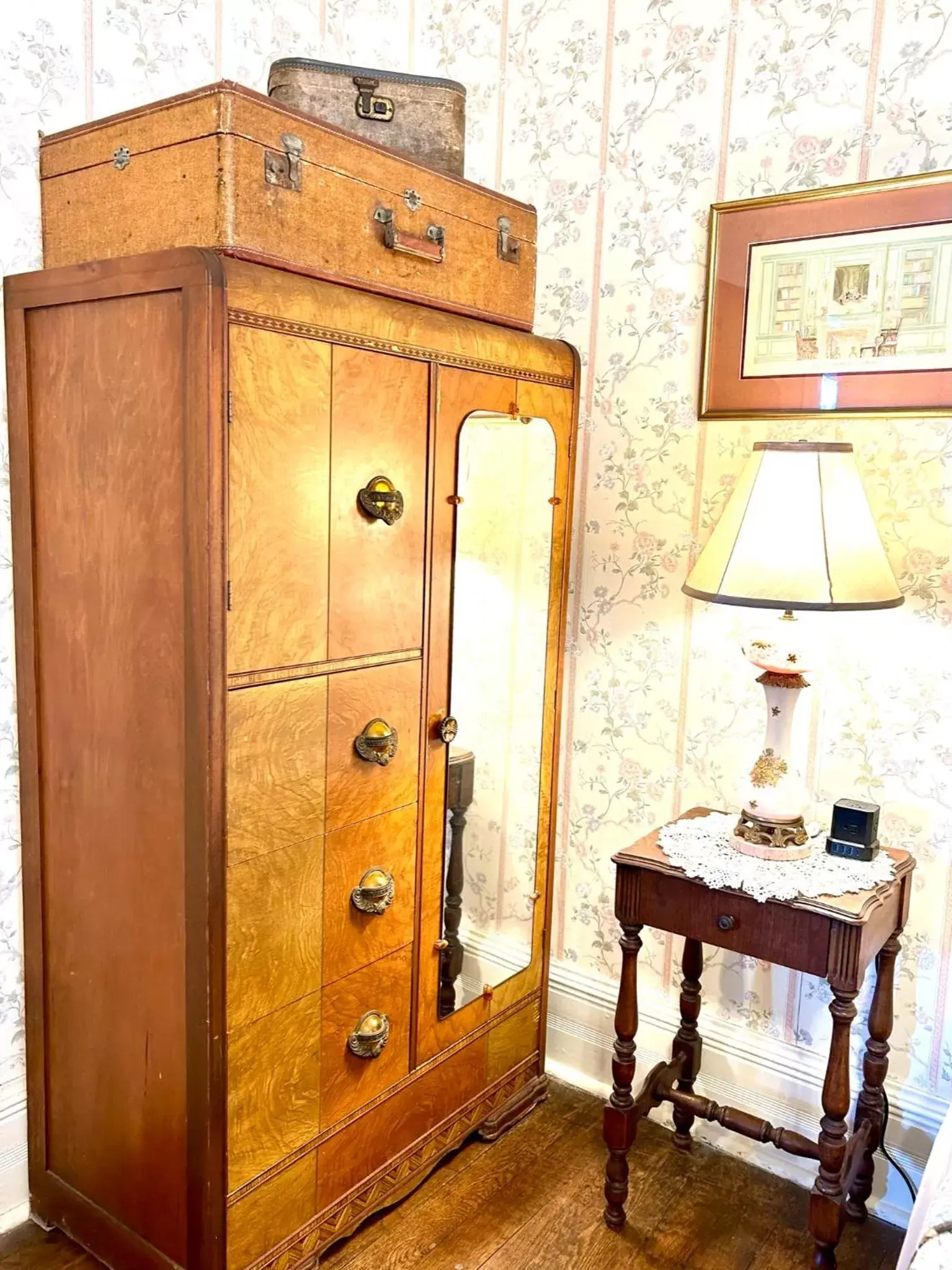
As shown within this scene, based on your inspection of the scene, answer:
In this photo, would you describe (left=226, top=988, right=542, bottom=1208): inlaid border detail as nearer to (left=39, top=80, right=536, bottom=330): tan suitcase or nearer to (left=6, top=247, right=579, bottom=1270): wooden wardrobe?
(left=6, top=247, right=579, bottom=1270): wooden wardrobe

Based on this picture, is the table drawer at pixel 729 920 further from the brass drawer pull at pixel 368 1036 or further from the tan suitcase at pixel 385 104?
the tan suitcase at pixel 385 104

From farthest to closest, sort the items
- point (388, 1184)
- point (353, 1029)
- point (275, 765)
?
point (388, 1184), point (353, 1029), point (275, 765)

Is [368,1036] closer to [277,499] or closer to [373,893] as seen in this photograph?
[373,893]

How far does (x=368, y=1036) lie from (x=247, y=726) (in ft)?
2.15

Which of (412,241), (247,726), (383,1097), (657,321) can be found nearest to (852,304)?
(657,321)

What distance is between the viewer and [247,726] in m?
1.54

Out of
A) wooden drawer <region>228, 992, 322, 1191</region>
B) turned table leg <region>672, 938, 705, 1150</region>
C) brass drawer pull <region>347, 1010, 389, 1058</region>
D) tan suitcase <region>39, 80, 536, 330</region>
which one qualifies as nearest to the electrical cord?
turned table leg <region>672, 938, 705, 1150</region>

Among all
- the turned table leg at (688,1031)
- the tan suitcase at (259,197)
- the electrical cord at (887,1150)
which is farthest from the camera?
the turned table leg at (688,1031)

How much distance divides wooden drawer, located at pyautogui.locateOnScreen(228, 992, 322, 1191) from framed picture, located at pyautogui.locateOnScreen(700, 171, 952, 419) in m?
1.44

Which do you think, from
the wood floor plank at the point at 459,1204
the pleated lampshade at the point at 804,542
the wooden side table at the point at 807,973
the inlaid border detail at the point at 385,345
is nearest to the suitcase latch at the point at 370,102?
the inlaid border detail at the point at 385,345

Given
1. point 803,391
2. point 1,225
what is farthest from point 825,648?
point 1,225

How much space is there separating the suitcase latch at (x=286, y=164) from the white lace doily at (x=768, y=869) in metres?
1.30

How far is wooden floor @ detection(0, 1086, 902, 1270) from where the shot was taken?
73.5 inches

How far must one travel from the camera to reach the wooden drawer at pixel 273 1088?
159cm
